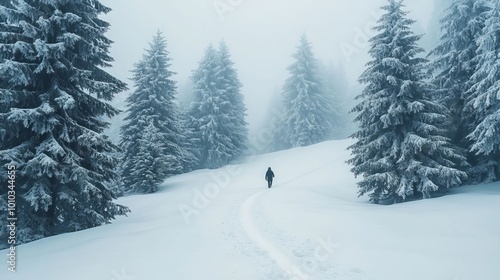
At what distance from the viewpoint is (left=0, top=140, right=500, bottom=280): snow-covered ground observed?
6406 mm

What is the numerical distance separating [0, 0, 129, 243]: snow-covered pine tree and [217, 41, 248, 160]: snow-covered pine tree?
2424 centimetres

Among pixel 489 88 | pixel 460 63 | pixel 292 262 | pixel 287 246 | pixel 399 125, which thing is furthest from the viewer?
pixel 460 63

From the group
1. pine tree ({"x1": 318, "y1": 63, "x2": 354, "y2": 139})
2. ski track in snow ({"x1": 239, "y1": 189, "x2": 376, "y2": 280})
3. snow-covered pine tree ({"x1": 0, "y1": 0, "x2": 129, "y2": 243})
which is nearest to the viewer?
ski track in snow ({"x1": 239, "y1": 189, "x2": 376, "y2": 280})

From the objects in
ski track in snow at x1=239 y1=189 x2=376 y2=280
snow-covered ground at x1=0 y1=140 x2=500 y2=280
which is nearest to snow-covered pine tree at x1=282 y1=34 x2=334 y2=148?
snow-covered ground at x1=0 y1=140 x2=500 y2=280

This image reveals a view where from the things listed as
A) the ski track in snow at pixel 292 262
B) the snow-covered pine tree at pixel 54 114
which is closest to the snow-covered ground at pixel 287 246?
the ski track in snow at pixel 292 262

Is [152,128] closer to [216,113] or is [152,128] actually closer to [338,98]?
[216,113]

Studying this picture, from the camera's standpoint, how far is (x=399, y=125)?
54.6 feet

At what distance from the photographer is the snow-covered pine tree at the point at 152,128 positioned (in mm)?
24859

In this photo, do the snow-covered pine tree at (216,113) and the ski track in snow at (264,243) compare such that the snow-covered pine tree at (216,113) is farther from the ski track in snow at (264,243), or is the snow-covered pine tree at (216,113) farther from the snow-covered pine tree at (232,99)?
the ski track in snow at (264,243)

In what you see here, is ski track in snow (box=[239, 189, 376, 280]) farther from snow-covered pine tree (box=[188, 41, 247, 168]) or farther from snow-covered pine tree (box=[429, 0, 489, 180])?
snow-covered pine tree (box=[188, 41, 247, 168])

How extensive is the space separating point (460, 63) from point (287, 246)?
17.1m

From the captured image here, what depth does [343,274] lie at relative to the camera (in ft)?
20.8

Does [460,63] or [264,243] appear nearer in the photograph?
[264,243]

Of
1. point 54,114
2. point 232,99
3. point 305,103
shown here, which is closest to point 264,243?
point 54,114
